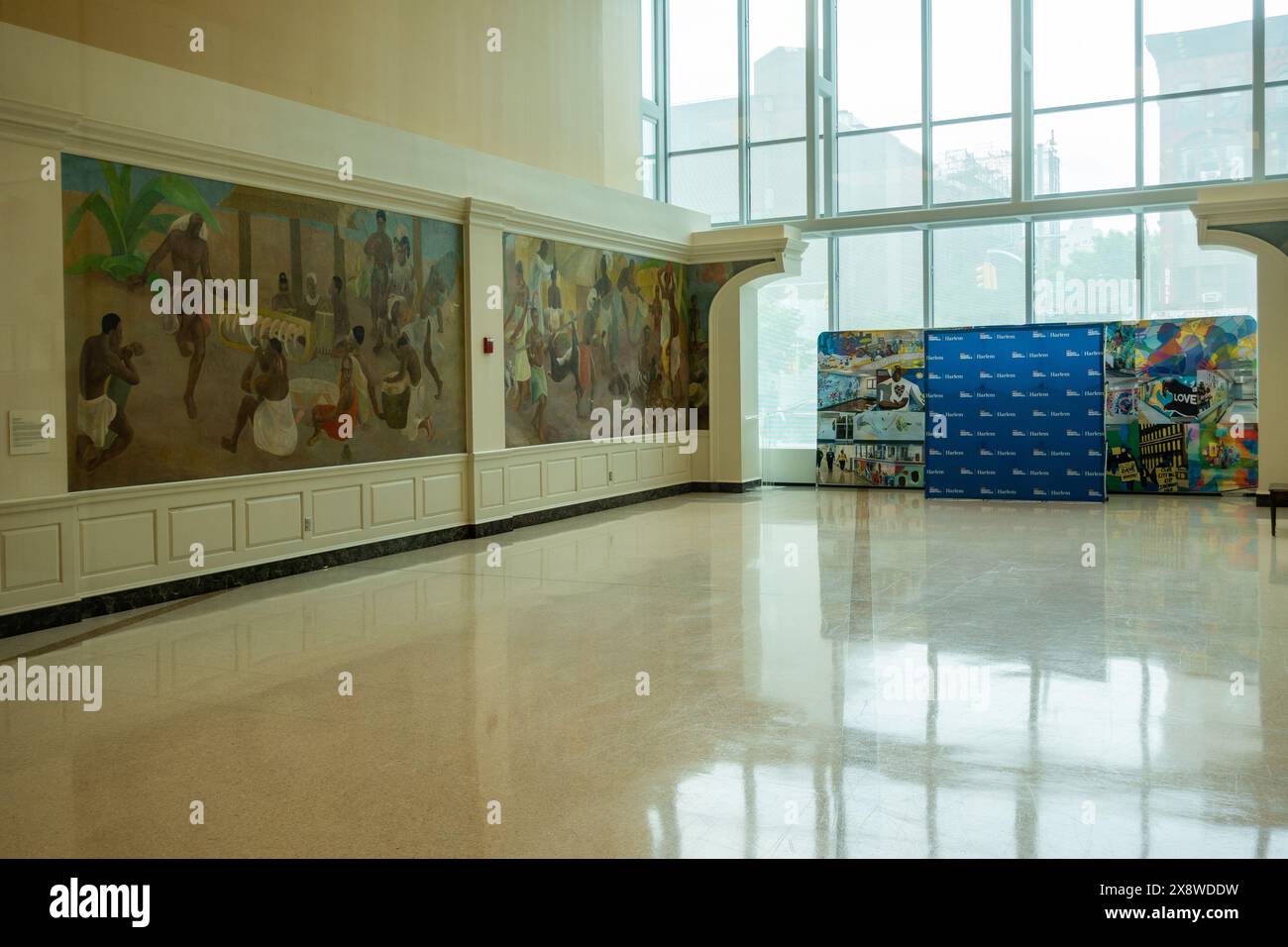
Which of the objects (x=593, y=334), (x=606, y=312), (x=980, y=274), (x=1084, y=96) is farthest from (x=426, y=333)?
(x=1084, y=96)

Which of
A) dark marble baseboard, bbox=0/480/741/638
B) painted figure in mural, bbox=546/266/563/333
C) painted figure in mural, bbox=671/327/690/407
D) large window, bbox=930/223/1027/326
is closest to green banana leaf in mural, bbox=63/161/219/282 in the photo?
dark marble baseboard, bbox=0/480/741/638

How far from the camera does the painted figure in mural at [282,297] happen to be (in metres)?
13.3

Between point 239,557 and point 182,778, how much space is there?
22.2 feet

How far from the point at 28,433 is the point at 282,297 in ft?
12.1

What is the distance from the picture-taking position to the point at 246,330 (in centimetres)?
1290

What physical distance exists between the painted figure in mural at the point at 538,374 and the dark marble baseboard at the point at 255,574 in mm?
1420

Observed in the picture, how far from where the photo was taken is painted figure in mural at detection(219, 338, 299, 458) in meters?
12.9

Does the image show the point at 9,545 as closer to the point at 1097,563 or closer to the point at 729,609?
the point at 729,609

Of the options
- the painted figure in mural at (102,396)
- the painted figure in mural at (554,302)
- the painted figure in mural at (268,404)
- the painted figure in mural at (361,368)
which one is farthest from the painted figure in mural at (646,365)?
the painted figure in mural at (102,396)

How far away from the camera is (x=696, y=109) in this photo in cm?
2552

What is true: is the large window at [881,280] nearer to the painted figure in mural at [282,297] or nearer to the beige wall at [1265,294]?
the beige wall at [1265,294]

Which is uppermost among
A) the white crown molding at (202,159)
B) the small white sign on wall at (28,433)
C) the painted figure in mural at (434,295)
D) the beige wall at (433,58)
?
the beige wall at (433,58)

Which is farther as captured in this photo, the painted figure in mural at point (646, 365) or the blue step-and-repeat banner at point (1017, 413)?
the painted figure in mural at point (646, 365)

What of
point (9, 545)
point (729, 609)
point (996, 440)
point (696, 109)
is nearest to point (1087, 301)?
point (996, 440)
